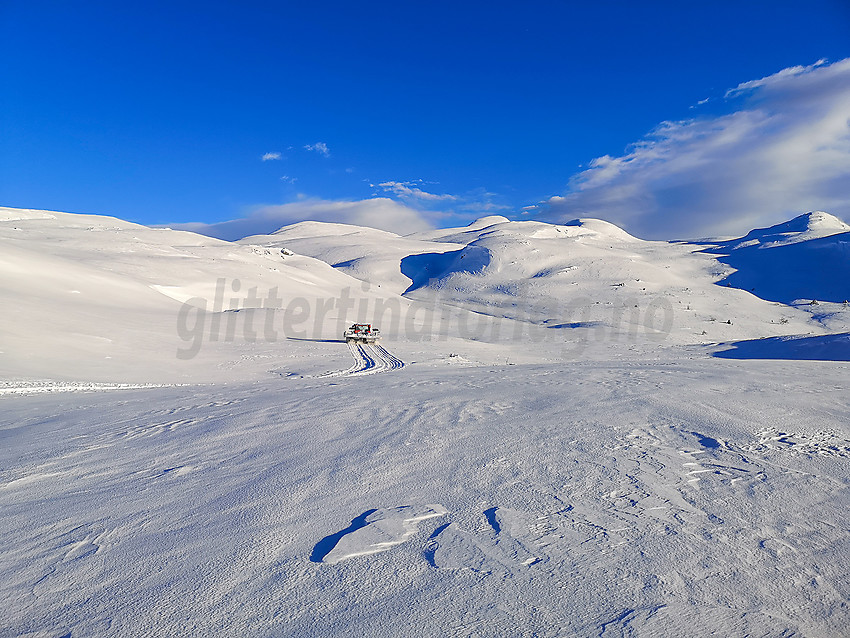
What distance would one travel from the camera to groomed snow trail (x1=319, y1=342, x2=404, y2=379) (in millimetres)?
14062

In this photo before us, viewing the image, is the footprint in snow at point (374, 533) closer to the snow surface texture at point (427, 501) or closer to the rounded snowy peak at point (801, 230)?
the snow surface texture at point (427, 501)

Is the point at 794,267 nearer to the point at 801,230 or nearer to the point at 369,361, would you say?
the point at 801,230

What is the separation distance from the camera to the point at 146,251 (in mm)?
40500

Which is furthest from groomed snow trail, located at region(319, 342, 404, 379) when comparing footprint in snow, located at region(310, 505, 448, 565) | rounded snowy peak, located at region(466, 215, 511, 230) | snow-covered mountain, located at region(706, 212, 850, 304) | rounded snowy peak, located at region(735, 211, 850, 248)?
rounded snowy peak, located at region(466, 215, 511, 230)

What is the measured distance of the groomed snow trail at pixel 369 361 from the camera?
14062 mm

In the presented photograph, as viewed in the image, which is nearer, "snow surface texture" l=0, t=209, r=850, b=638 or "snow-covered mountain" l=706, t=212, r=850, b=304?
"snow surface texture" l=0, t=209, r=850, b=638

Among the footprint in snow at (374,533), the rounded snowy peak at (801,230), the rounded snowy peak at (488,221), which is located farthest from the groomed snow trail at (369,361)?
the rounded snowy peak at (488,221)

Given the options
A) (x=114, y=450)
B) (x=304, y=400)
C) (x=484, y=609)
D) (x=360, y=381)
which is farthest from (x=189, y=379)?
(x=484, y=609)

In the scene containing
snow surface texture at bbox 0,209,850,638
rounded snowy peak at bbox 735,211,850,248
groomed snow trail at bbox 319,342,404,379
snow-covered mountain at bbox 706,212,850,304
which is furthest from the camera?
rounded snowy peak at bbox 735,211,850,248

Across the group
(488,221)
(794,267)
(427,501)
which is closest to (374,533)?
(427,501)

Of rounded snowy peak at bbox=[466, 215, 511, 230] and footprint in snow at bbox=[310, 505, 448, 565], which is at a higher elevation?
rounded snowy peak at bbox=[466, 215, 511, 230]

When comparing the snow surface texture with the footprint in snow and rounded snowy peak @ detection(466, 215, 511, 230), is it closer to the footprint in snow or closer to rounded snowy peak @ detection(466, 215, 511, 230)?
the footprint in snow

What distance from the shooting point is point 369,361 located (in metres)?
16.8

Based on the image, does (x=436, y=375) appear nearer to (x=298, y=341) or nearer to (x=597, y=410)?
(x=597, y=410)
